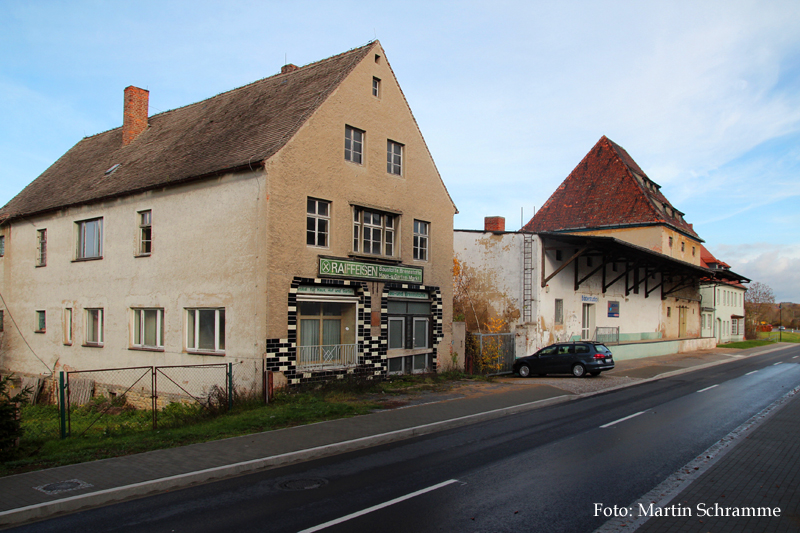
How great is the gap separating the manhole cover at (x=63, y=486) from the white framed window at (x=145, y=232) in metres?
13.0

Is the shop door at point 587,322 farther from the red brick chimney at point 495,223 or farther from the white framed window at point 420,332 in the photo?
the white framed window at point 420,332

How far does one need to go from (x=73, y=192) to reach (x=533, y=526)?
23.7m

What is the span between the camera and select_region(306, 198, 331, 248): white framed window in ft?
56.7

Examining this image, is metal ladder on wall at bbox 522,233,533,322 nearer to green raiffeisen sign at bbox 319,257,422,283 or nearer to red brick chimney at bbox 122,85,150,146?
green raiffeisen sign at bbox 319,257,422,283

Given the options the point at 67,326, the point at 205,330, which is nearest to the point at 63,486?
the point at 205,330

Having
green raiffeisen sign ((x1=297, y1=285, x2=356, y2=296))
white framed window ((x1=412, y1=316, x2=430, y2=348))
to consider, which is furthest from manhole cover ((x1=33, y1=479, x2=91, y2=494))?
white framed window ((x1=412, y1=316, x2=430, y2=348))

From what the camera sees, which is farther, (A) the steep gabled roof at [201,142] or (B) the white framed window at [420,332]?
(B) the white framed window at [420,332]

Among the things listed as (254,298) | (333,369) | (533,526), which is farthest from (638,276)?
(533,526)

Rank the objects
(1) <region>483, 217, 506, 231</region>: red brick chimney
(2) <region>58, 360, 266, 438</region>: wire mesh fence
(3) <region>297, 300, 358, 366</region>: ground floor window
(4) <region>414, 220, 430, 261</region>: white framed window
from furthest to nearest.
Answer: (1) <region>483, 217, 506, 231</region>: red brick chimney, (4) <region>414, 220, 430, 261</region>: white framed window, (3) <region>297, 300, 358, 366</region>: ground floor window, (2) <region>58, 360, 266, 438</region>: wire mesh fence

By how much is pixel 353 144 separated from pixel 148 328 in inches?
373

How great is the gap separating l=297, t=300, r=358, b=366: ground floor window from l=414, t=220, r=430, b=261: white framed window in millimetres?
4116

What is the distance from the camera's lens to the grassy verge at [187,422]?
9.77m

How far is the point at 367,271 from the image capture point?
1878 centimetres

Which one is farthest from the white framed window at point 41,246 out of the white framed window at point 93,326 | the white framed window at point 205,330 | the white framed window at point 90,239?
the white framed window at point 205,330
